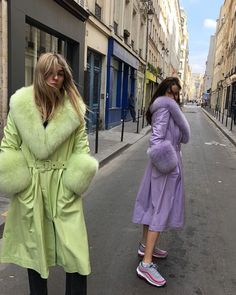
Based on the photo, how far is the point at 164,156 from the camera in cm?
356

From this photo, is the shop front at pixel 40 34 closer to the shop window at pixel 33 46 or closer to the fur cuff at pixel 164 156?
the shop window at pixel 33 46

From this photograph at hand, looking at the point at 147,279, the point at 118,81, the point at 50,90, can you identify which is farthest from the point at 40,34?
the point at 118,81

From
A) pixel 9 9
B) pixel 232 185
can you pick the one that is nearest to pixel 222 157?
pixel 232 185

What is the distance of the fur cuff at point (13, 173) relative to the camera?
8.21 feet

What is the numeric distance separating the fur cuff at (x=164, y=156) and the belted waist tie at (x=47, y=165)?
119 cm

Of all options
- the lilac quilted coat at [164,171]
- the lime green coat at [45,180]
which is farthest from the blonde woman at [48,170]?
the lilac quilted coat at [164,171]

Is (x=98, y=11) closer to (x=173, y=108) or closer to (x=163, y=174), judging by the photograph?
(x=173, y=108)

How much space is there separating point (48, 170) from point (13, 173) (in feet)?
0.68

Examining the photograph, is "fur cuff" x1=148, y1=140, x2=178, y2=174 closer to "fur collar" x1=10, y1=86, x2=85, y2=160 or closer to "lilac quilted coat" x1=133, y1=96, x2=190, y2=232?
"lilac quilted coat" x1=133, y1=96, x2=190, y2=232

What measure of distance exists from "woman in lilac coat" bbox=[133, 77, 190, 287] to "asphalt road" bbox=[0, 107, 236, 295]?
0.89 ft

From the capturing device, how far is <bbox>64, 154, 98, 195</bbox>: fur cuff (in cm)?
252

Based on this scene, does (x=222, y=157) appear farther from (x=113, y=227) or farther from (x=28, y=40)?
(x=113, y=227)

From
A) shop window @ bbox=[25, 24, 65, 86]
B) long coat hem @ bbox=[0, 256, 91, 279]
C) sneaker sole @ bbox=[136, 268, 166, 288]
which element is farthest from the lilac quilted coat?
shop window @ bbox=[25, 24, 65, 86]

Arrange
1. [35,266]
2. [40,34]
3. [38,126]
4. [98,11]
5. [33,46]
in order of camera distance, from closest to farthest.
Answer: [38,126], [35,266], [33,46], [40,34], [98,11]
